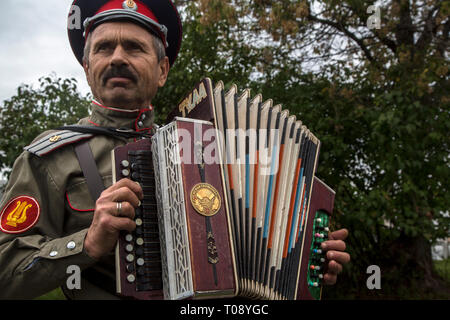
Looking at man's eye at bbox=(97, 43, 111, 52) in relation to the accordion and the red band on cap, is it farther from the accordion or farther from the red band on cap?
the accordion

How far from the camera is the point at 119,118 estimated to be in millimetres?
1758

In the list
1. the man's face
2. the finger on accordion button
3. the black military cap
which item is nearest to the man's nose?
the man's face

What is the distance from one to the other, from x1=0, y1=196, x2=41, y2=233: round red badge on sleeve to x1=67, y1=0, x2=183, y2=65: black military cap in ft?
2.58

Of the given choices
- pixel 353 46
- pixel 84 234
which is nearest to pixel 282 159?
pixel 84 234

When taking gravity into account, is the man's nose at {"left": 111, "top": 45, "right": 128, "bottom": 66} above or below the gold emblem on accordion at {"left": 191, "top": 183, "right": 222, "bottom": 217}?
above

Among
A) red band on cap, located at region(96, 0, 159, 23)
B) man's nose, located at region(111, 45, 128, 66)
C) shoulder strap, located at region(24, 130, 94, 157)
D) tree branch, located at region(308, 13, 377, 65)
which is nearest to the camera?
shoulder strap, located at region(24, 130, 94, 157)

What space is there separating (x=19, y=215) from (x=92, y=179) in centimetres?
28

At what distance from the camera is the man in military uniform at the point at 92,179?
1.36 metres

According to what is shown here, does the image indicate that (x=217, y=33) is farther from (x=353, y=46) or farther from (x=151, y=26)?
(x=151, y=26)

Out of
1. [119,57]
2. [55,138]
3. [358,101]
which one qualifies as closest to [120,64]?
[119,57]

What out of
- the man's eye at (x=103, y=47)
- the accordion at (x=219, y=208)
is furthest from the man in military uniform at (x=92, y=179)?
the accordion at (x=219, y=208)

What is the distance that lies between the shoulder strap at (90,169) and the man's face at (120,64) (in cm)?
25

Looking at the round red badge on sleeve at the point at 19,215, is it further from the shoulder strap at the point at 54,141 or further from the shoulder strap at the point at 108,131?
the shoulder strap at the point at 108,131

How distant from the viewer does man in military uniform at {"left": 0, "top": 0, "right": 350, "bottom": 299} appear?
1364mm
